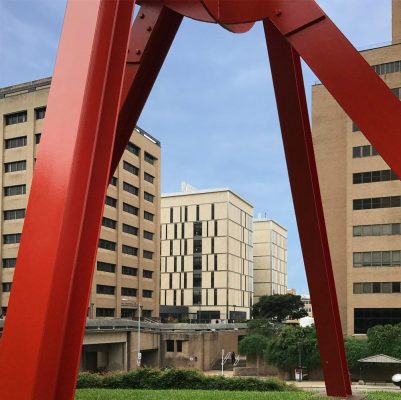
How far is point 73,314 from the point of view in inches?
210

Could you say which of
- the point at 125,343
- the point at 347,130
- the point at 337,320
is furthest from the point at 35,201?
the point at 347,130

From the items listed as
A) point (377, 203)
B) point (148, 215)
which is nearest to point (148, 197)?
point (148, 215)

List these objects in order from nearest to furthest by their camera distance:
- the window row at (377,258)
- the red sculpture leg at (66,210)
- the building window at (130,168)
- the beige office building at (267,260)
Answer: the red sculpture leg at (66,210)
the window row at (377,258)
the building window at (130,168)
the beige office building at (267,260)

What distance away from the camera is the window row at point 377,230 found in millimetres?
61031

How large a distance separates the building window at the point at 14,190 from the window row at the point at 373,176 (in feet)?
118

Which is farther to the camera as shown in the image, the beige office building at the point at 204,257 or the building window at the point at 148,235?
the beige office building at the point at 204,257

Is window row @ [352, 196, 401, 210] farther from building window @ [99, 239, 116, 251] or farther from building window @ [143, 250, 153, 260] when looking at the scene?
building window @ [143, 250, 153, 260]

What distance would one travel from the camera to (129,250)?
79.1 metres

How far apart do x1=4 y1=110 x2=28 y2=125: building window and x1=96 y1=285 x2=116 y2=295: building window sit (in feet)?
68.2

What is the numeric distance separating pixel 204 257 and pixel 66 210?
116486 mm

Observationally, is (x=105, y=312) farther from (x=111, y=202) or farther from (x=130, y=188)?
(x=130, y=188)

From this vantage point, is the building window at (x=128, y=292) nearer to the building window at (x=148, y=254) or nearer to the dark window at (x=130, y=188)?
the building window at (x=148, y=254)

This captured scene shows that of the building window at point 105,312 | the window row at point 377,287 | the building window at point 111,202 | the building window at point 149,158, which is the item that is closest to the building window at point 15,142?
the building window at point 111,202

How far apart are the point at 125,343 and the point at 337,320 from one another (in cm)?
5165
